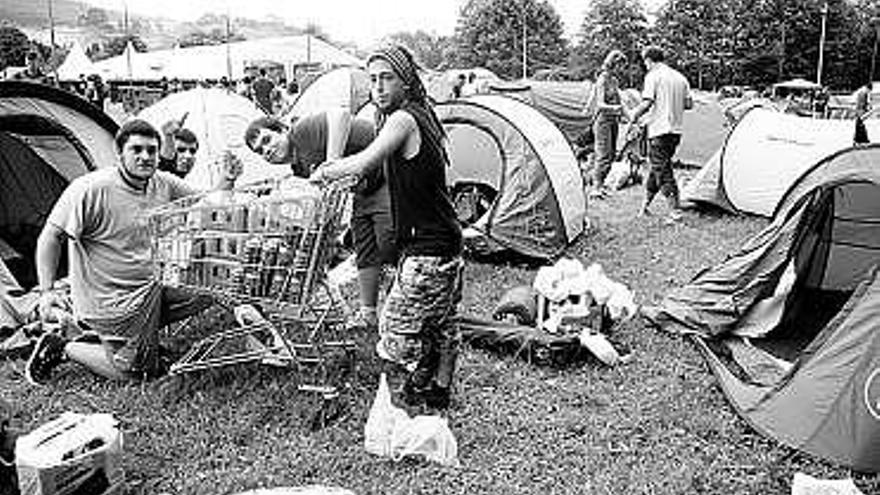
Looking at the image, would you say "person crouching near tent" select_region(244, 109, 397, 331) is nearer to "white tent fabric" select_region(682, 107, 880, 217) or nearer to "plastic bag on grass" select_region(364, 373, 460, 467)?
"plastic bag on grass" select_region(364, 373, 460, 467)

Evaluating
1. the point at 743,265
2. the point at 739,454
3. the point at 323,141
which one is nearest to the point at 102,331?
the point at 323,141

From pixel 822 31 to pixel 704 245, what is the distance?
42.2 m

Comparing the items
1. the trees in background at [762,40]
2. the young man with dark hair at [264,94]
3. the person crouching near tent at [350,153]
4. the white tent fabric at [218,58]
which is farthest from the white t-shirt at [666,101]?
the trees in background at [762,40]

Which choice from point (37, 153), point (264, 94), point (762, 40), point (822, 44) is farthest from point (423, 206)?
point (762, 40)

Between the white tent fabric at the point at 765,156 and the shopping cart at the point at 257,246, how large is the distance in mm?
6132

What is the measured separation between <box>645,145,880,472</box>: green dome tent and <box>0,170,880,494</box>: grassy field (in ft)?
0.45

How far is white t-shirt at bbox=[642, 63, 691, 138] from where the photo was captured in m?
8.73

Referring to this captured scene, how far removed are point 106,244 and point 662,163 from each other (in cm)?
613

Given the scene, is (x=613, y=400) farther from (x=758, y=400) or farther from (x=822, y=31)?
(x=822, y=31)

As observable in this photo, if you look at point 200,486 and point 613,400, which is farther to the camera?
point 613,400

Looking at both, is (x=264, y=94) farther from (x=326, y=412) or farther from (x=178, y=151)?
(x=326, y=412)

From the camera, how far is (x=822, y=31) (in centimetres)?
4434

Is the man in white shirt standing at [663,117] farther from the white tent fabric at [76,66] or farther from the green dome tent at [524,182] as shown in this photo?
the white tent fabric at [76,66]

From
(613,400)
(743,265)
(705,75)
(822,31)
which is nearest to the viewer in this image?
(613,400)
